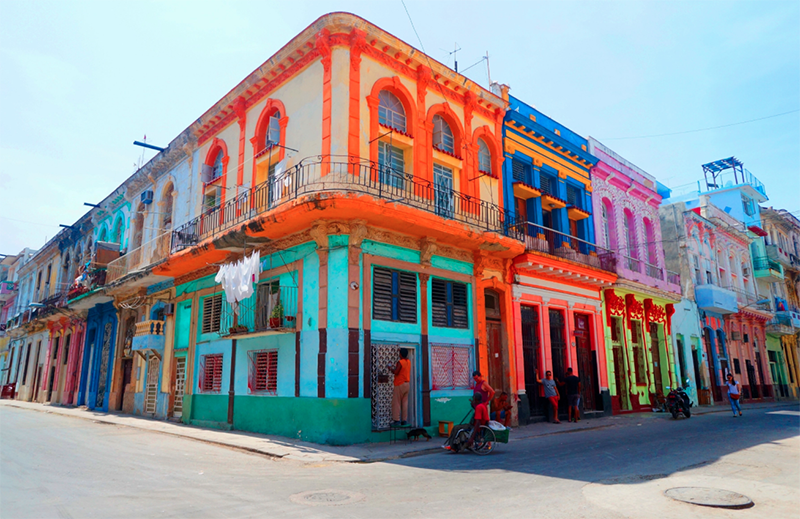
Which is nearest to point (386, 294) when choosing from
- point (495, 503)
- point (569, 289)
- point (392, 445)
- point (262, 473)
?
point (392, 445)

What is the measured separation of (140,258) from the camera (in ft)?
66.8

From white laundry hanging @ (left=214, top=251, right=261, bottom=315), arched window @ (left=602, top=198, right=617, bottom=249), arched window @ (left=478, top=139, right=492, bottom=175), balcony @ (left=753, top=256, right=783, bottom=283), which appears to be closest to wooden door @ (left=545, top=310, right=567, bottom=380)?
arched window @ (left=602, top=198, right=617, bottom=249)

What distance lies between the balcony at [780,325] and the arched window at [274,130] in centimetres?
3200

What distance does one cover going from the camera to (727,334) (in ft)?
91.2

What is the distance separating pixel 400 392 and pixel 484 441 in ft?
9.43

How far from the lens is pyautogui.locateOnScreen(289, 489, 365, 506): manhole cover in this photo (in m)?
5.85

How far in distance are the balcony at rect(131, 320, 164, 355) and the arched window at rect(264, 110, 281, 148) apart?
7723mm

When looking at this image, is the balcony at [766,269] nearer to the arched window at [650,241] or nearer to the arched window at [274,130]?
the arched window at [650,241]

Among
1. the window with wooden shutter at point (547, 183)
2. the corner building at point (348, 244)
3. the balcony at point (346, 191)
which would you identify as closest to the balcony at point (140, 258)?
the balcony at point (346, 191)

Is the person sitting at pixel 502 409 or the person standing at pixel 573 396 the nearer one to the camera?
the person sitting at pixel 502 409

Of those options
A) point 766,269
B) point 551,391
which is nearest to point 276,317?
point 551,391

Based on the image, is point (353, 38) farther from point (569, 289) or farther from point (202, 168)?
point (569, 289)

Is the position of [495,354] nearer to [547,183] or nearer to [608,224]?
[547,183]

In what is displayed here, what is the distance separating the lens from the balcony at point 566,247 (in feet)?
56.0
